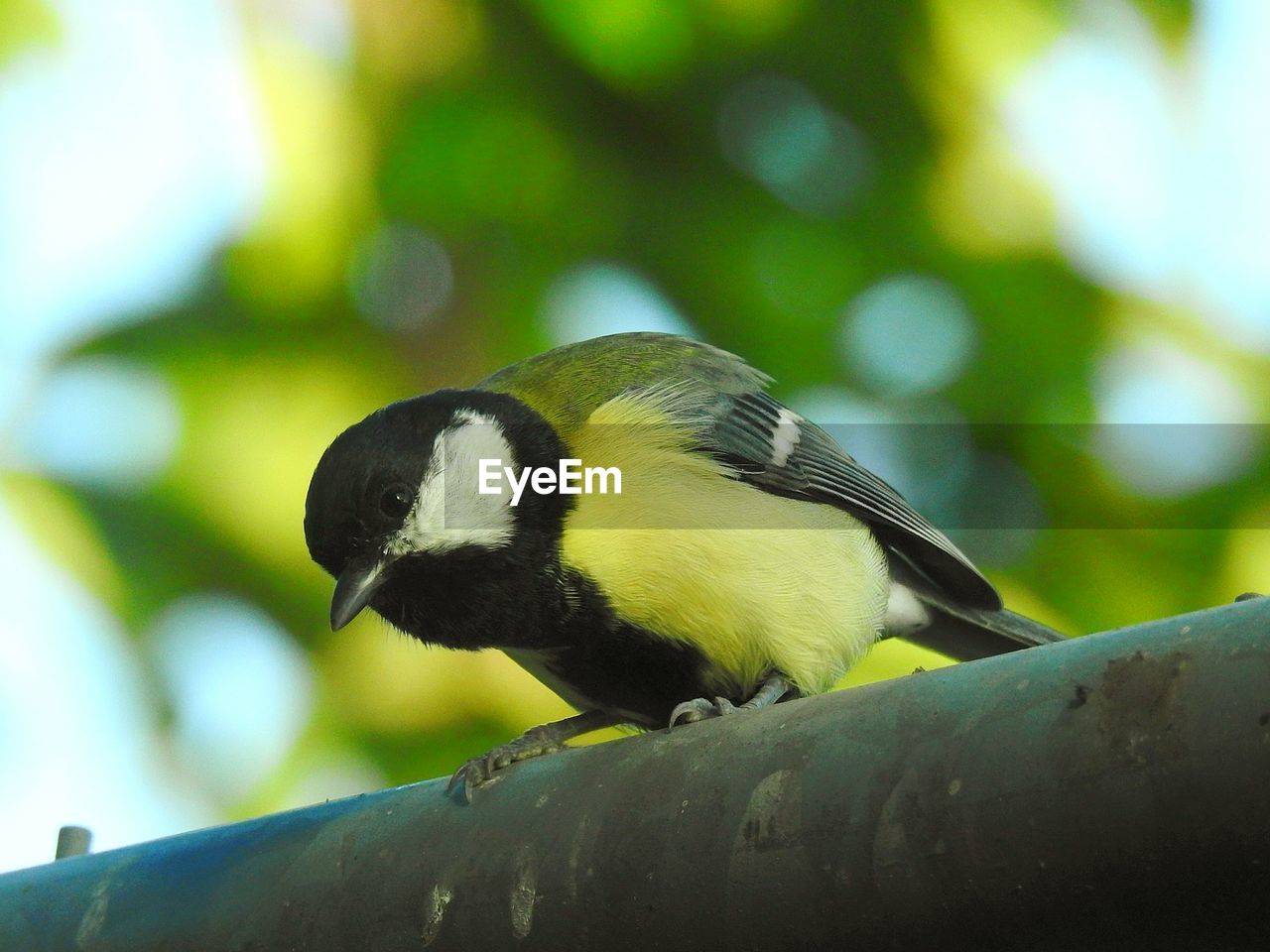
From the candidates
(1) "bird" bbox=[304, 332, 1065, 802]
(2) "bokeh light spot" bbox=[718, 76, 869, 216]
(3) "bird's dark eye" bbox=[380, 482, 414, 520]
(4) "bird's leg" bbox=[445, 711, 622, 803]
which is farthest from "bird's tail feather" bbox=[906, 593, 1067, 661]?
(2) "bokeh light spot" bbox=[718, 76, 869, 216]

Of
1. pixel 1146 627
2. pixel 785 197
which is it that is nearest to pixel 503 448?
pixel 1146 627

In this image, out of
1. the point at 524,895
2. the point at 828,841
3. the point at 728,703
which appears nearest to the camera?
the point at 828,841

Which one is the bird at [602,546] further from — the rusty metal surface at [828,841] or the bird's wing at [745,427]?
Answer: the rusty metal surface at [828,841]

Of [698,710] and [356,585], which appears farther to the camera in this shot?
[356,585]

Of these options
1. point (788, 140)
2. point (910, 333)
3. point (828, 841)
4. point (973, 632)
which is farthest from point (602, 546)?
point (788, 140)

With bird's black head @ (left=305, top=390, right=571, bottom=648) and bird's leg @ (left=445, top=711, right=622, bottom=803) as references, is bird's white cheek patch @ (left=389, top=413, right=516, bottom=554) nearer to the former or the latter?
bird's black head @ (left=305, top=390, right=571, bottom=648)

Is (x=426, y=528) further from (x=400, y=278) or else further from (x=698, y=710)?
(x=400, y=278)

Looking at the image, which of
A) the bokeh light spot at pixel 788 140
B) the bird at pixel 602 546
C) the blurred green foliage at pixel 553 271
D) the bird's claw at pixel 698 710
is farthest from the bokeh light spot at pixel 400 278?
the bird's claw at pixel 698 710

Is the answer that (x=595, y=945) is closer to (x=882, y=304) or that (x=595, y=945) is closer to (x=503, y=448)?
(x=503, y=448)
